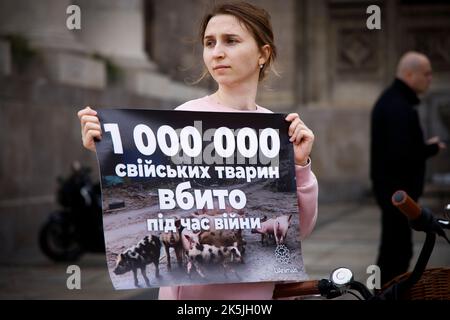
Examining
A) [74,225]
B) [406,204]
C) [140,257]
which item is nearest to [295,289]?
[140,257]

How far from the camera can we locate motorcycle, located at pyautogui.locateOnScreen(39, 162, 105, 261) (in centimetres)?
1059

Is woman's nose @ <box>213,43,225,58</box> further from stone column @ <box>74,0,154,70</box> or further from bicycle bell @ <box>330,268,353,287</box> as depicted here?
stone column @ <box>74,0,154,70</box>

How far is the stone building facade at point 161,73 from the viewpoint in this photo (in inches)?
469

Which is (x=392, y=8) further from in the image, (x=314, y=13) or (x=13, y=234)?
(x=13, y=234)

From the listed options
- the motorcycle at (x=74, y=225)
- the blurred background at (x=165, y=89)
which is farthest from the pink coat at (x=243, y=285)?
the motorcycle at (x=74, y=225)

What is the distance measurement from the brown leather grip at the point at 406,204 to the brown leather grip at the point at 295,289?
0.40 meters

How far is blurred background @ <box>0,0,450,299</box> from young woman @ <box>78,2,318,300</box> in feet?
1.80

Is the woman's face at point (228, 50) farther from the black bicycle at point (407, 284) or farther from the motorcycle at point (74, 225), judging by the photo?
the motorcycle at point (74, 225)

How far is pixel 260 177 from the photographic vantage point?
282 cm

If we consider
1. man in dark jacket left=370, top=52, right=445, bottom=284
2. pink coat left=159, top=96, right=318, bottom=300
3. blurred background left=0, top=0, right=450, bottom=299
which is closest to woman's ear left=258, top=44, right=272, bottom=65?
A: pink coat left=159, top=96, right=318, bottom=300

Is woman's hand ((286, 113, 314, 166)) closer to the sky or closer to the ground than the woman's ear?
closer to the ground

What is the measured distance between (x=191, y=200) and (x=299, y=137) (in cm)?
33

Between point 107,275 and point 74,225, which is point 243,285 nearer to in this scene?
point 107,275
